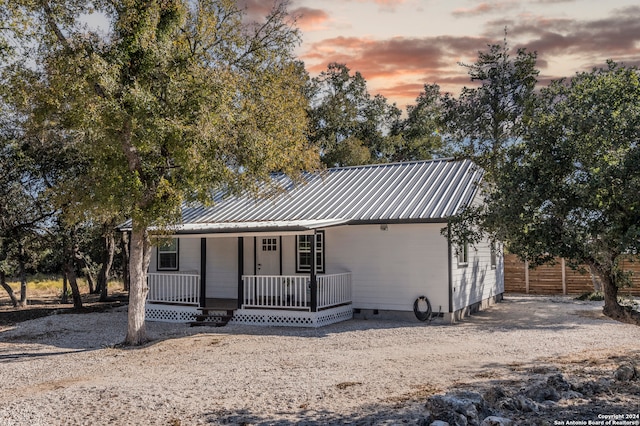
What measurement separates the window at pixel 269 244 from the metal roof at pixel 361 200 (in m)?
0.85

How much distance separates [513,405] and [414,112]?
28.9m

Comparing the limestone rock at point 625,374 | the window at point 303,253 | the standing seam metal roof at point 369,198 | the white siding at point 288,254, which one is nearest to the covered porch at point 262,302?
the window at point 303,253

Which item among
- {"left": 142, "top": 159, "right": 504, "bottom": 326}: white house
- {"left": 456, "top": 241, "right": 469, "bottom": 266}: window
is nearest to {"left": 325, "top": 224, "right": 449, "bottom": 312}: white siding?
{"left": 142, "top": 159, "right": 504, "bottom": 326}: white house

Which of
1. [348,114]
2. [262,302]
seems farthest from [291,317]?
[348,114]

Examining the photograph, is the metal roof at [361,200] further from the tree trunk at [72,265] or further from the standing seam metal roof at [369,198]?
the tree trunk at [72,265]

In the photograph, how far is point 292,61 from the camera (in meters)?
14.3

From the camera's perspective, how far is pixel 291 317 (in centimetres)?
1573

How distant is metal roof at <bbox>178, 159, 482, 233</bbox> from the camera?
638 inches

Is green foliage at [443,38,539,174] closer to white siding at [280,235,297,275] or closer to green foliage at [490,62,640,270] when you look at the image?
white siding at [280,235,297,275]

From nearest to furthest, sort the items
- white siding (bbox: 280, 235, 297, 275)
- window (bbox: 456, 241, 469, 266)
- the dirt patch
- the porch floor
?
window (bbox: 456, 241, 469, 266)
the porch floor
white siding (bbox: 280, 235, 297, 275)
the dirt patch

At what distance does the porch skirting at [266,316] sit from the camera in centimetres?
1552

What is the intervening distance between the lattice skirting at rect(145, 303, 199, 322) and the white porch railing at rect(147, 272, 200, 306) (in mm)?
198

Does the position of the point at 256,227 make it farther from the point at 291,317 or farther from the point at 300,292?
the point at 291,317

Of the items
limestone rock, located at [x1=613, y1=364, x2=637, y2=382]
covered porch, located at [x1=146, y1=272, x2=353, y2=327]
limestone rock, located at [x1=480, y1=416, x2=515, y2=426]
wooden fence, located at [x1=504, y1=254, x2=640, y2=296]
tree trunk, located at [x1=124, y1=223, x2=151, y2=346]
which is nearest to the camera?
limestone rock, located at [x1=480, y1=416, x2=515, y2=426]
